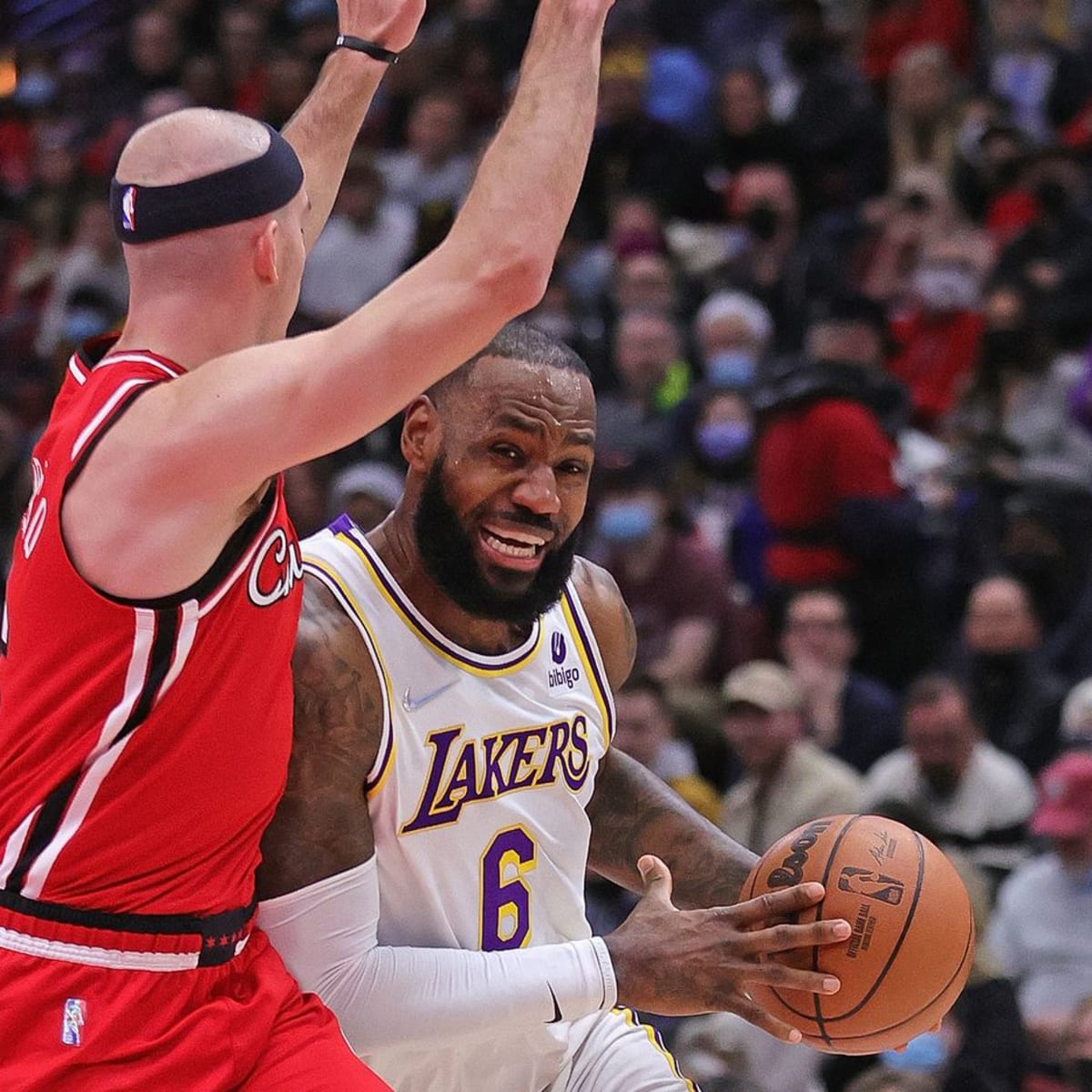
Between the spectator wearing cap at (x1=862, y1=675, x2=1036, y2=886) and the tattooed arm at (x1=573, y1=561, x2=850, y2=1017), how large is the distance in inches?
108

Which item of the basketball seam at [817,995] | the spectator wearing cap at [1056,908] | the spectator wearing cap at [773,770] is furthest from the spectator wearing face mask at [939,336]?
the basketball seam at [817,995]

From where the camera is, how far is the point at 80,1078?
10.9ft

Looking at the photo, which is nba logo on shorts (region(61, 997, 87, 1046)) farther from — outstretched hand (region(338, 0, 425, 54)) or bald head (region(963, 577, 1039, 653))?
bald head (region(963, 577, 1039, 653))

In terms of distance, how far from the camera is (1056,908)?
6.68m

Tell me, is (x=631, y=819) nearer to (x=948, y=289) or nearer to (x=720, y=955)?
(x=720, y=955)

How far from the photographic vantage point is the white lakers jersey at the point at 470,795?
4008 millimetres

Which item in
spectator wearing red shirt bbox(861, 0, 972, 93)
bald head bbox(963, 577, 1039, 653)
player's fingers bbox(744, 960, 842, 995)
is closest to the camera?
player's fingers bbox(744, 960, 842, 995)

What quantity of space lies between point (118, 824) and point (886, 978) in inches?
56.1

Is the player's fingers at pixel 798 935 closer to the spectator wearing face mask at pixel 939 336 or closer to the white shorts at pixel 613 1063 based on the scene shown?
the white shorts at pixel 613 1063

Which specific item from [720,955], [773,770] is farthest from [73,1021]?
[773,770]

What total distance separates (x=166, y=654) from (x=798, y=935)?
126 centimetres

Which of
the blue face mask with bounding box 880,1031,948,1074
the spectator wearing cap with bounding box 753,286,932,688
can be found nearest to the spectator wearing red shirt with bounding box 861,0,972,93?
the spectator wearing cap with bounding box 753,286,932,688

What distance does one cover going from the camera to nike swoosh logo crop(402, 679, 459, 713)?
402cm

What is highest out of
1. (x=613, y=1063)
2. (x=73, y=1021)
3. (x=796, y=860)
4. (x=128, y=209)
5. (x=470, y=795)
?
(x=128, y=209)
